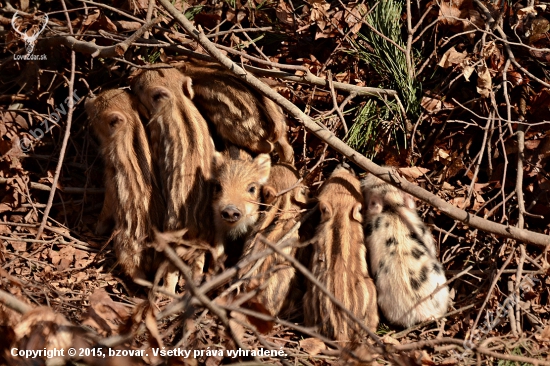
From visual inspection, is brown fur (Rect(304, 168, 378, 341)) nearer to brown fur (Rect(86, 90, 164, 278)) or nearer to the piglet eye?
brown fur (Rect(86, 90, 164, 278))

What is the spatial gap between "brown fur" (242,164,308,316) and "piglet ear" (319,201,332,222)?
0.56 feet

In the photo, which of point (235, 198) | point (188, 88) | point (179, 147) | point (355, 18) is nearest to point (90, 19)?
point (188, 88)

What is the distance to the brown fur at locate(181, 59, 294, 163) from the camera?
17.7 ft

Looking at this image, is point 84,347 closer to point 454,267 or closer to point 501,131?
point 454,267

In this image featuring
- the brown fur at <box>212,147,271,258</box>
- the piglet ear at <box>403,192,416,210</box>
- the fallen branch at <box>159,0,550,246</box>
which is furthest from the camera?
the piglet ear at <box>403,192,416,210</box>

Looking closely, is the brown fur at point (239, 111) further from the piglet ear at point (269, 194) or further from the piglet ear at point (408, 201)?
the piglet ear at point (408, 201)

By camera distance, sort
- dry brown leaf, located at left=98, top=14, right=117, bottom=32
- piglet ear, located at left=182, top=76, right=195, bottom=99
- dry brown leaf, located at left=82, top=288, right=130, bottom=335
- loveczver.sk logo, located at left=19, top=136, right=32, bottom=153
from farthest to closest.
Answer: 1. loveczver.sk logo, located at left=19, top=136, right=32, bottom=153
2. dry brown leaf, located at left=98, top=14, right=117, bottom=32
3. piglet ear, located at left=182, top=76, right=195, bottom=99
4. dry brown leaf, located at left=82, top=288, right=130, bottom=335

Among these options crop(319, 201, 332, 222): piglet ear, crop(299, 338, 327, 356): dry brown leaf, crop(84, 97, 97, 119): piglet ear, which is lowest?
crop(299, 338, 327, 356): dry brown leaf

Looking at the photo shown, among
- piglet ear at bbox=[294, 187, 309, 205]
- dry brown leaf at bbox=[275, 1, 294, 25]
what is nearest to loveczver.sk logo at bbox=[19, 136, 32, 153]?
piglet ear at bbox=[294, 187, 309, 205]

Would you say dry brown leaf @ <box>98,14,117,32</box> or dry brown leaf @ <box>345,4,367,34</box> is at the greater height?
dry brown leaf @ <box>345,4,367,34</box>

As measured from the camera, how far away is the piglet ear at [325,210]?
5.14 m

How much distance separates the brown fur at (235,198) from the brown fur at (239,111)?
20 cm

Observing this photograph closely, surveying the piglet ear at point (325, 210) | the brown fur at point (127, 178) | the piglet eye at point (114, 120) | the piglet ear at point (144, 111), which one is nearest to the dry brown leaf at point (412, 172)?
the piglet ear at point (325, 210)

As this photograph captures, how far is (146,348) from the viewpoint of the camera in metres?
3.52
